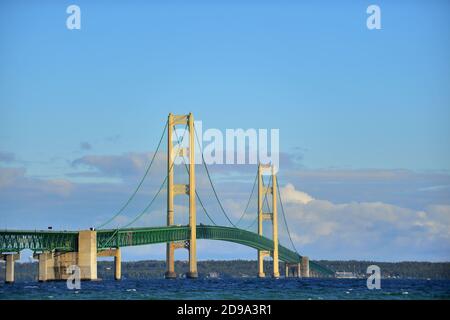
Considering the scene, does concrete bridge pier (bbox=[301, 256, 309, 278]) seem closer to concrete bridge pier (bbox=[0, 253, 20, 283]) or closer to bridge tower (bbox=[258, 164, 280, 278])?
bridge tower (bbox=[258, 164, 280, 278])

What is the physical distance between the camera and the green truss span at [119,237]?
116 m

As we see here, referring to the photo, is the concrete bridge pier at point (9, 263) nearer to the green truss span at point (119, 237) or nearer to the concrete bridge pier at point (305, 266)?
the green truss span at point (119, 237)

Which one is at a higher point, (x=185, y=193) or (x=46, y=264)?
(x=185, y=193)

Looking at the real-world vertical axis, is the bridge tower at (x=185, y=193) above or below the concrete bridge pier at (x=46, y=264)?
above

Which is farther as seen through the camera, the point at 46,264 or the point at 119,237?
the point at 119,237

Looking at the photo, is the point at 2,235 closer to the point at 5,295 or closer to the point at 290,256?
the point at 5,295

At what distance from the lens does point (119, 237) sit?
128m

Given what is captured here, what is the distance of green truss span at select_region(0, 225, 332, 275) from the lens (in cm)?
11600

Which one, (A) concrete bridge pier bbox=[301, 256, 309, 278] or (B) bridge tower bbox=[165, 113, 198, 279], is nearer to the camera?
(B) bridge tower bbox=[165, 113, 198, 279]

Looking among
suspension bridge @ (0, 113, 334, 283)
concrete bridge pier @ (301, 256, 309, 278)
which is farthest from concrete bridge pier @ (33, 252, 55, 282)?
concrete bridge pier @ (301, 256, 309, 278)

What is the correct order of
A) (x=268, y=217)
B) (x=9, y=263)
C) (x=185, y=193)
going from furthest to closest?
(x=268, y=217), (x=185, y=193), (x=9, y=263)

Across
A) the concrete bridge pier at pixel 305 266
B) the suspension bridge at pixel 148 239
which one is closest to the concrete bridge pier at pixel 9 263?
the suspension bridge at pixel 148 239

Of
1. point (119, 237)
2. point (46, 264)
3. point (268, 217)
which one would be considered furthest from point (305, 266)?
point (46, 264)

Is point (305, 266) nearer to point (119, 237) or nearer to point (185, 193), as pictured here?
point (185, 193)
